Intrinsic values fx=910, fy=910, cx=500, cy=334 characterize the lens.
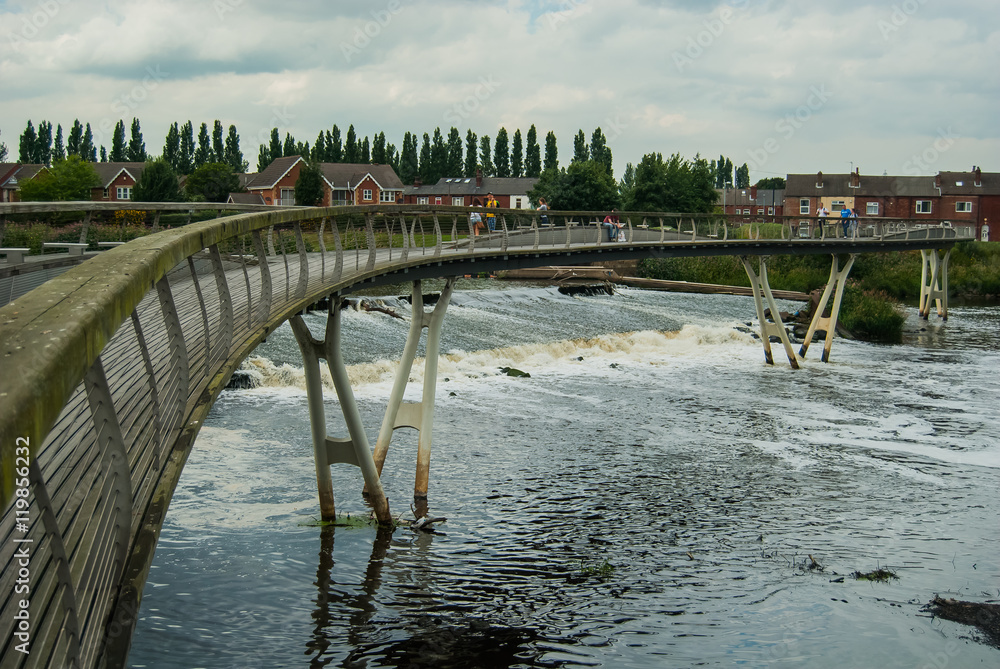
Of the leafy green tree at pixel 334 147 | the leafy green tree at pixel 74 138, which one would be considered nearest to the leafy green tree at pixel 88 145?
the leafy green tree at pixel 74 138

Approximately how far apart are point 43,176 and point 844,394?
76447 mm

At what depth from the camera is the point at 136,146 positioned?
119 metres

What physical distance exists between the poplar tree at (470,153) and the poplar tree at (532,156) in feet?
35.6

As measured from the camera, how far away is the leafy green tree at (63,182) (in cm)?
7675

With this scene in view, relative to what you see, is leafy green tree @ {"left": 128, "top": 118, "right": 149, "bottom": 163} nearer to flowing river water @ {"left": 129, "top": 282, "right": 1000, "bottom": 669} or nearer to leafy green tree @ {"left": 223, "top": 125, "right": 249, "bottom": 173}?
leafy green tree @ {"left": 223, "top": 125, "right": 249, "bottom": 173}

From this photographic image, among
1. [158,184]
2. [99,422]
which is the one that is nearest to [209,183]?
[158,184]

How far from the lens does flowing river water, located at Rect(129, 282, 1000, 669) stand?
912 centimetres

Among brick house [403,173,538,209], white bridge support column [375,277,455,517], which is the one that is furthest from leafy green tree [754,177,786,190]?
white bridge support column [375,277,455,517]

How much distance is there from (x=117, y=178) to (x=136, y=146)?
3328 cm

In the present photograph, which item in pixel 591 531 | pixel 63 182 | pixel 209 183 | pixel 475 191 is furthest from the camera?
pixel 475 191

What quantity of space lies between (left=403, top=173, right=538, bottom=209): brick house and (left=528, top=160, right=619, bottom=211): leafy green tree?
30371 mm

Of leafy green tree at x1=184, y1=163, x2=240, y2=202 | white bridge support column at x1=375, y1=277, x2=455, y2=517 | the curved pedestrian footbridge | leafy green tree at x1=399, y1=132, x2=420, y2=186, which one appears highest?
leafy green tree at x1=399, y1=132, x2=420, y2=186

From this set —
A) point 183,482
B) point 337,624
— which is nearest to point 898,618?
point 337,624

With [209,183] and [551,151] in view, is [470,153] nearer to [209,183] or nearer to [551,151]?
[551,151]
